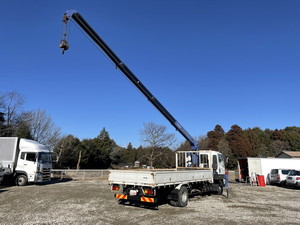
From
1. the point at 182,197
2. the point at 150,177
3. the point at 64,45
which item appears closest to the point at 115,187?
the point at 150,177

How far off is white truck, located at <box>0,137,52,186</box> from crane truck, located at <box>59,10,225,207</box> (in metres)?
8.19

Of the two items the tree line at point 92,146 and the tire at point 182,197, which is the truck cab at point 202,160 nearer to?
the tire at point 182,197

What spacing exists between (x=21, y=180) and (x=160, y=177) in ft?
43.2

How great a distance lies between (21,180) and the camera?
16.4m

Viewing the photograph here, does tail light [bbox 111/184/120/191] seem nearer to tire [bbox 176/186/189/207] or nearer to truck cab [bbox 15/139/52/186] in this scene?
tire [bbox 176/186/189/207]

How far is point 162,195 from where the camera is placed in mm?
9445

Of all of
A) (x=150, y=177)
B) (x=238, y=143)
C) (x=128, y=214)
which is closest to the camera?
(x=128, y=214)

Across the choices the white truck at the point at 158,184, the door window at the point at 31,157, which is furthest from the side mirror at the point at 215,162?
the door window at the point at 31,157

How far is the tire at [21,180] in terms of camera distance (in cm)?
1636

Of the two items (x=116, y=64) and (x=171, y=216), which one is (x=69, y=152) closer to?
(x=116, y=64)

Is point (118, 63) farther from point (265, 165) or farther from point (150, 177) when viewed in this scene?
point (265, 165)

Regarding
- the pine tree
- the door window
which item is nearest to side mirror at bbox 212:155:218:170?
the door window

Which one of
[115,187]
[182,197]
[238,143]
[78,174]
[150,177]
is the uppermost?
[238,143]

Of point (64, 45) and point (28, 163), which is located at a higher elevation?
point (64, 45)
